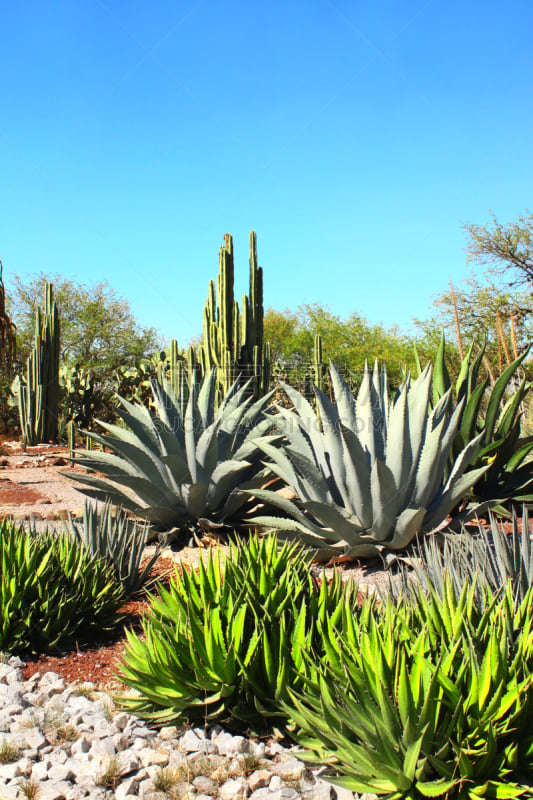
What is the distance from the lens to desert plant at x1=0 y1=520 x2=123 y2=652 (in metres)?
3.43

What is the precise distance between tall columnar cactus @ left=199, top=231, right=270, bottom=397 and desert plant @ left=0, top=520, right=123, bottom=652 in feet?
20.1

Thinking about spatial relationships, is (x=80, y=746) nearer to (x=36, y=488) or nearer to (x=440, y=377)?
(x=440, y=377)

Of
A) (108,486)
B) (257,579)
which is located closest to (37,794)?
(257,579)

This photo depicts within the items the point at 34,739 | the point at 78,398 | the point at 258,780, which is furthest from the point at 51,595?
the point at 78,398

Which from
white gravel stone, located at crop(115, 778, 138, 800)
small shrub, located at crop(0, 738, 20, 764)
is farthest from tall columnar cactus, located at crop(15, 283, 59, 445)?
white gravel stone, located at crop(115, 778, 138, 800)

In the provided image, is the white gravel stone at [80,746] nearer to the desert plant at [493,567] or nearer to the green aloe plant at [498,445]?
the desert plant at [493,567]

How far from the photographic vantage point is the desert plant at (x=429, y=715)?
1.93 meters

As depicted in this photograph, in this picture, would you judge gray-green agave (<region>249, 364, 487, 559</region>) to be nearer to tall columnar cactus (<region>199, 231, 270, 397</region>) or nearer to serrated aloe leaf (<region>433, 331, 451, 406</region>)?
serrated aloe leaf (<region>433, 331, 451, 406</region>)

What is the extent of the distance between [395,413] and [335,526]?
92cm

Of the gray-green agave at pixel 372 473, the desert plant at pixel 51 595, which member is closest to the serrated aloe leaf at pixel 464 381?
the gray-green agave at pixel 372 473

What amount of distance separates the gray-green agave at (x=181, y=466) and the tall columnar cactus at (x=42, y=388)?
11873 mm

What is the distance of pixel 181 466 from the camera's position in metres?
5.58

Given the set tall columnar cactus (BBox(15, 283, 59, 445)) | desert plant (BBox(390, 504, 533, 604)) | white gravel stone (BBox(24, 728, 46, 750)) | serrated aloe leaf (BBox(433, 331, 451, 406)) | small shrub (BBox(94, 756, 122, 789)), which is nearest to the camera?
small shrub (BBox(94, 756, 122, 789))

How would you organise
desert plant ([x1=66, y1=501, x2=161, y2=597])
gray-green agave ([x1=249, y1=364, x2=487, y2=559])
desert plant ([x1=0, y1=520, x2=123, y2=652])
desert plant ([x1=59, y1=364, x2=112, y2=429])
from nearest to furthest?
desert plant ([x1=0, y1=520, x2=123, y2=652]), desert plant ([x1=66, y1=501, x2=161, y2=597]), gray-green agave ([x1=249, y1=364, x2=487, y2=559]), desert plant ([x1=59, y1=364, x2=112, y2=429])
